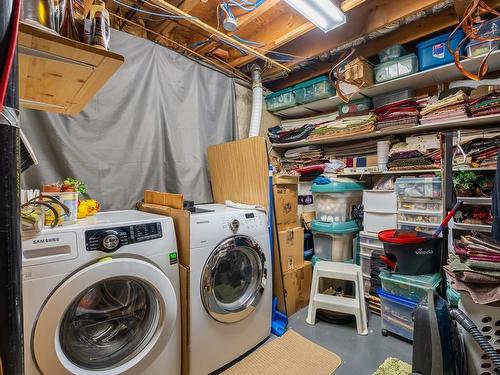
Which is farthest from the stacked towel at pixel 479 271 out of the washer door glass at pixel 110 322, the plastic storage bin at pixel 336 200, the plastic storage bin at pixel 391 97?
the plastic storage bin at pixel 391 97

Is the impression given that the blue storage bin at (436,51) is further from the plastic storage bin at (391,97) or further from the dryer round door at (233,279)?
the dryer round door at (233,279)

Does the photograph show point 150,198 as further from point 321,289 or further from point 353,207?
point 353,207

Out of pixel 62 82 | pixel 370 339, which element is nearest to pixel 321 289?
pixel 370 339

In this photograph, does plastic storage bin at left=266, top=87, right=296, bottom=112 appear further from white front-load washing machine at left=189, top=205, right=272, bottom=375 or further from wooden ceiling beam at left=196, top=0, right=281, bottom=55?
white front-load washing machine at left=189, top=205, right=272, bottom=375

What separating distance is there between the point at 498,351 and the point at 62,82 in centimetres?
219

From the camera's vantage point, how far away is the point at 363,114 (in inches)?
102

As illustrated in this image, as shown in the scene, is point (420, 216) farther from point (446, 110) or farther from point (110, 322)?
point (110, 322)

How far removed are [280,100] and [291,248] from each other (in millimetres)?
1761

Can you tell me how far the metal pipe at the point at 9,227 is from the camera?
485 mm

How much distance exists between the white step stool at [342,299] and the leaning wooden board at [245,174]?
0.26 m

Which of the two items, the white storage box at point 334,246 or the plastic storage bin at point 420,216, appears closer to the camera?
the plastic storage bin at point 420,216

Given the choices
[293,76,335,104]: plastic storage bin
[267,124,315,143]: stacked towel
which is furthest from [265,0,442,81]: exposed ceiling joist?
[267,124,315,143]: stacked towel

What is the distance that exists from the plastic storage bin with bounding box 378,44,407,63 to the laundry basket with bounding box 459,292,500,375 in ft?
6.56

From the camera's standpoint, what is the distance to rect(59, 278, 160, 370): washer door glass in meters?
1.14
